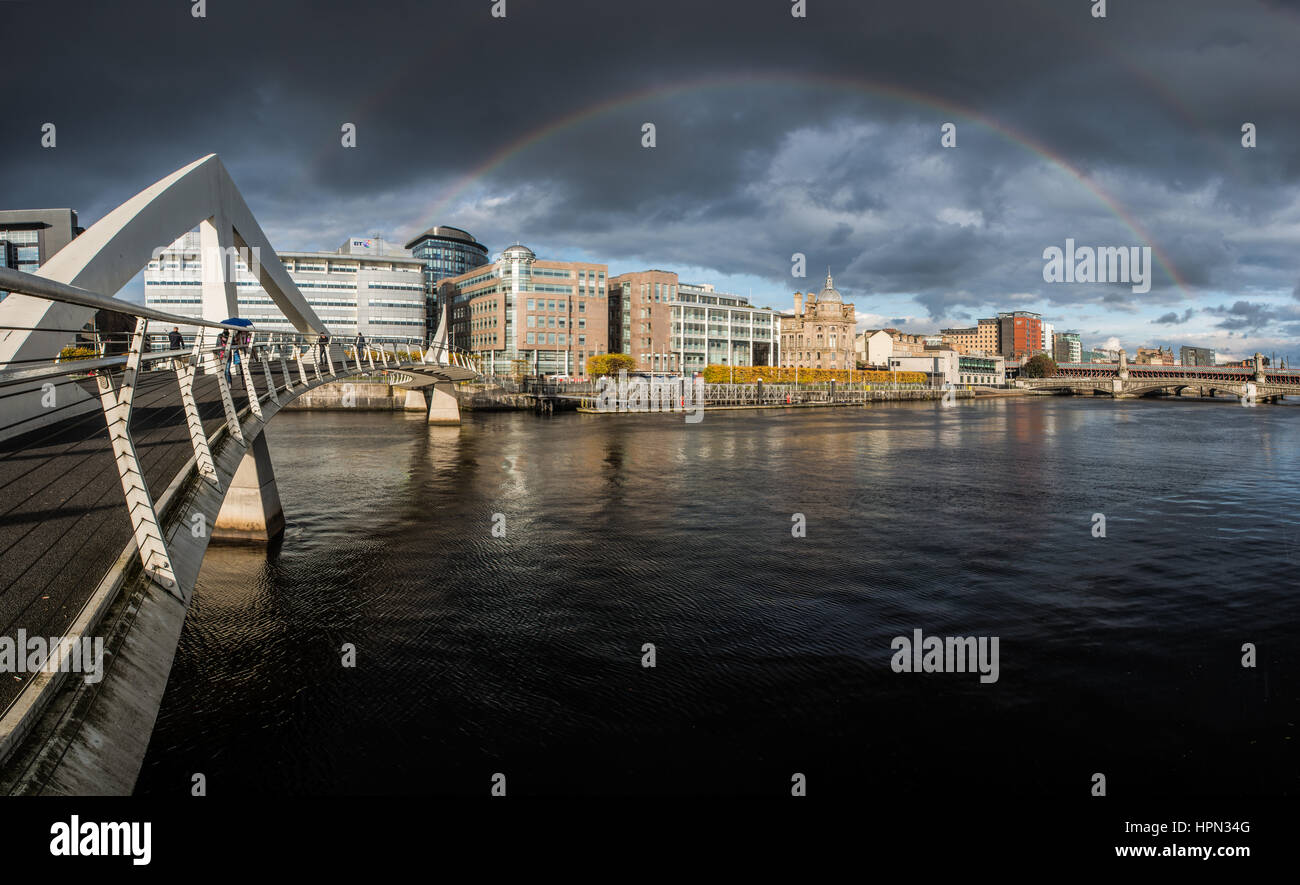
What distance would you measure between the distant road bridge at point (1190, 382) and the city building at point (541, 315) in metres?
104

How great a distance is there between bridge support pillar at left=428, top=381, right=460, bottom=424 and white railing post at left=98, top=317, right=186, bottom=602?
57252mm

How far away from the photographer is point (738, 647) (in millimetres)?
11250

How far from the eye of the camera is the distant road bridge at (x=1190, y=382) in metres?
127

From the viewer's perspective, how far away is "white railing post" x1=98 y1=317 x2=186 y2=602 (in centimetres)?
536

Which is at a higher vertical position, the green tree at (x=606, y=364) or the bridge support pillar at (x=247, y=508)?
the green tree at (x=606, y=364)

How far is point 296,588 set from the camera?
1448 centimetres

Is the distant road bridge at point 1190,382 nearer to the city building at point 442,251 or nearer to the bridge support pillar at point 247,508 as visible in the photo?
the city building at point 442,251

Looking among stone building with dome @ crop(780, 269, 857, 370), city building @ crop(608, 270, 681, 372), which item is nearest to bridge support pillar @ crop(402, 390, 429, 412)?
city building @ crop(608, 270, 681, 372)

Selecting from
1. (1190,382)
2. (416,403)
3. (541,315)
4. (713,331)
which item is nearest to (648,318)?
(713,331)

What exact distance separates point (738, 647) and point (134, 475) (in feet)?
26.7

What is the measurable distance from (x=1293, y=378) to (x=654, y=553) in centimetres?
16567

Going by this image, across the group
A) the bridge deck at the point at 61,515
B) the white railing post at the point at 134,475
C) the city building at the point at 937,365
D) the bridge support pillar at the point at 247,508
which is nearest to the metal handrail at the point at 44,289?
the white railing post at the point at 134,475
